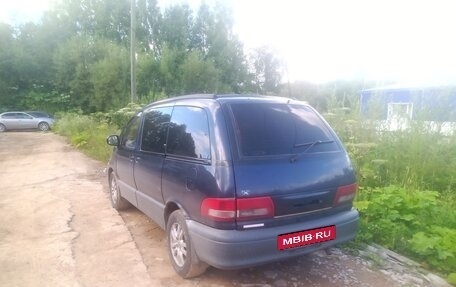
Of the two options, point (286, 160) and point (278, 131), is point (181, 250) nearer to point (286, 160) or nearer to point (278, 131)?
point (286, 160)

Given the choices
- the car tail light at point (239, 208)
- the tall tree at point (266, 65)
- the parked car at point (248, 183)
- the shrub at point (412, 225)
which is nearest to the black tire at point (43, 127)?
the parked car at point (248, 183)

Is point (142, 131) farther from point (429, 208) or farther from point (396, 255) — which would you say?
point (429, 208)

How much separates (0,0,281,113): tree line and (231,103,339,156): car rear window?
16.1m

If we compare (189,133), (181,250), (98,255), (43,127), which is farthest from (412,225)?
(43,127)

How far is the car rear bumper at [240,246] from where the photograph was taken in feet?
9.04

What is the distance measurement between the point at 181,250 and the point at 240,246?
2.81 ft

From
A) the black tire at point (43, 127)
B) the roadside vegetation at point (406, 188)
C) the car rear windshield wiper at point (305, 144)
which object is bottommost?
the black tire at point (43, 127)

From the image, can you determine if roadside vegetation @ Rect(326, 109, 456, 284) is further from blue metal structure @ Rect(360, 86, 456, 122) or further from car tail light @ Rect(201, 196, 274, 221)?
car tail light @ Rect(201, 196, 274, 221)

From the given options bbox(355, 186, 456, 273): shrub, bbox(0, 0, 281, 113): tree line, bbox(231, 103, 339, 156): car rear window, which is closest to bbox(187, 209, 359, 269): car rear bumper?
bbox(231, 103, 339, 156): car rear window

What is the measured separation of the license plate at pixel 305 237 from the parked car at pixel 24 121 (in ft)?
84.3

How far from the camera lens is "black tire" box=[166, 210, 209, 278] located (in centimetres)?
315

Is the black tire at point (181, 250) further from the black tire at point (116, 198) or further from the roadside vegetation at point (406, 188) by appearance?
the black tire at point (116, 198)

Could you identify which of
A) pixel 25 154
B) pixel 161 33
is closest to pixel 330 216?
pixel 25 154

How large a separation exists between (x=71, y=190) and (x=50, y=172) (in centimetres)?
237
